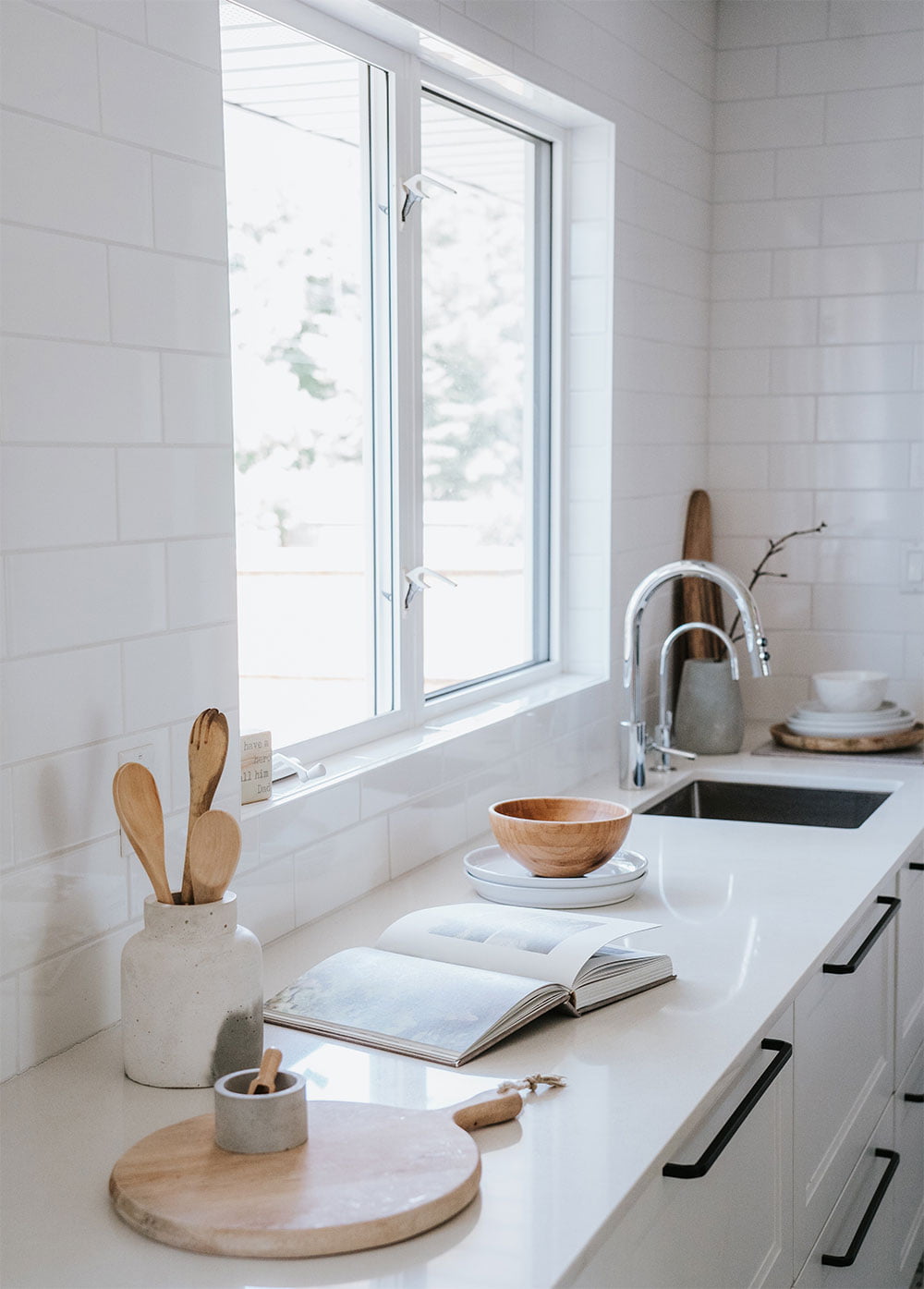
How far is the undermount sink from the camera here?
2.71 m

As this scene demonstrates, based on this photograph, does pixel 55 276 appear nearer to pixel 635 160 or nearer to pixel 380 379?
pixel 380 379

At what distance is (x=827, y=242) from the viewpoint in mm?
3258

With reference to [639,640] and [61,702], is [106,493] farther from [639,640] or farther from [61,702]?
[639,640]

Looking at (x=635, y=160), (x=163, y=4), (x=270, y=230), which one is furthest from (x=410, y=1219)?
(x=635, y=160)

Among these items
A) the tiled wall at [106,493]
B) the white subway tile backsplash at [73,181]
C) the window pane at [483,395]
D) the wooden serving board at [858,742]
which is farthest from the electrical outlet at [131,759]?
the wooden serving board at [858,742]

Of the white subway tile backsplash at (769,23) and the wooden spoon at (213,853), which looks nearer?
the wooden spoon at (213,853)

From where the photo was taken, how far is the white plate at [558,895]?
197cm

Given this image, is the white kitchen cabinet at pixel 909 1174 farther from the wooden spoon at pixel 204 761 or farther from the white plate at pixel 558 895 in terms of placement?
the wooden spoon at pixel 204 761

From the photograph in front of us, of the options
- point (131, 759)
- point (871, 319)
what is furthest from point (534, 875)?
point (871, 319)

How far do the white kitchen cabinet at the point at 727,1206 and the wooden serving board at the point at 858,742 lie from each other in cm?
135

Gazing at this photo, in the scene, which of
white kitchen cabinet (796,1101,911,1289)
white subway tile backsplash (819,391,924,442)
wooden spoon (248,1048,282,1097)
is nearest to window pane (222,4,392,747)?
wooden spoon (248,1048,282,1097)

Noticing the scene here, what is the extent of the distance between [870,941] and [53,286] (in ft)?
4.56

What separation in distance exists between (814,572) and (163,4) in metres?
2.22

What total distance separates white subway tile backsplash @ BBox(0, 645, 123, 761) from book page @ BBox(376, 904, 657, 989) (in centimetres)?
45
